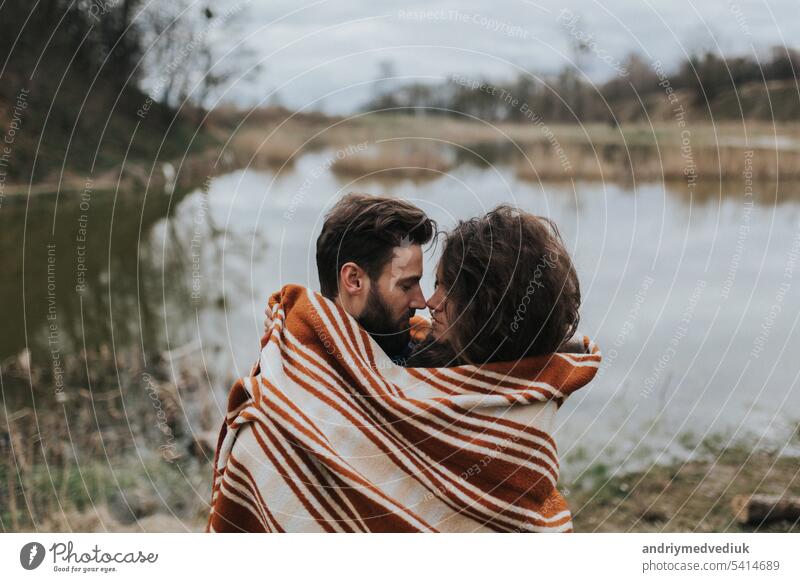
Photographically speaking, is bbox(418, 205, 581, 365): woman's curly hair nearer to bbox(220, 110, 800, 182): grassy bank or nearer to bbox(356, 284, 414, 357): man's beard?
bbox(356, 284, 414, 357): man's beard

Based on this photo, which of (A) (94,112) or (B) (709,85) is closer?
(B) (709,85)

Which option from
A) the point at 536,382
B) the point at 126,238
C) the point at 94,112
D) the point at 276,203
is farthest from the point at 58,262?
the point at 536,382

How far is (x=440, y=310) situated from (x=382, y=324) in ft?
0.48

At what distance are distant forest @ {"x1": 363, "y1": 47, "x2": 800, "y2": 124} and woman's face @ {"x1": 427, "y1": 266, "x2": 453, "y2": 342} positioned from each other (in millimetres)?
858

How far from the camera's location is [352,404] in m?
1.76

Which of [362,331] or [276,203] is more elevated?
[276,203]

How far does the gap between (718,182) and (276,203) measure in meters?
1.51

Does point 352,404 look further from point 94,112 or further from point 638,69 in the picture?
point 94,112

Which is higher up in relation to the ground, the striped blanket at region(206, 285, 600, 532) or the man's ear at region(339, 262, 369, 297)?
the man's ear at region(339, 262, 369, 297)

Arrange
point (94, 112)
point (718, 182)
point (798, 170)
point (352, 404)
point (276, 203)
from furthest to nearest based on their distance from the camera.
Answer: point (94, 112) → point (798, 170) → point (718, 182) → point (276, 203) → point (352, 404)

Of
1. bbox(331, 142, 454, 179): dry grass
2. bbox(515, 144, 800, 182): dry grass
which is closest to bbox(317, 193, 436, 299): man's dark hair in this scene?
bbox(331, 142, 454, 179): dry grass

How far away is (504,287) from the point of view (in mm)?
1785

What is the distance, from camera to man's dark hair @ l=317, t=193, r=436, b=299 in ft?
6.02

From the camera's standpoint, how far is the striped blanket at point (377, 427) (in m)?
1.76
